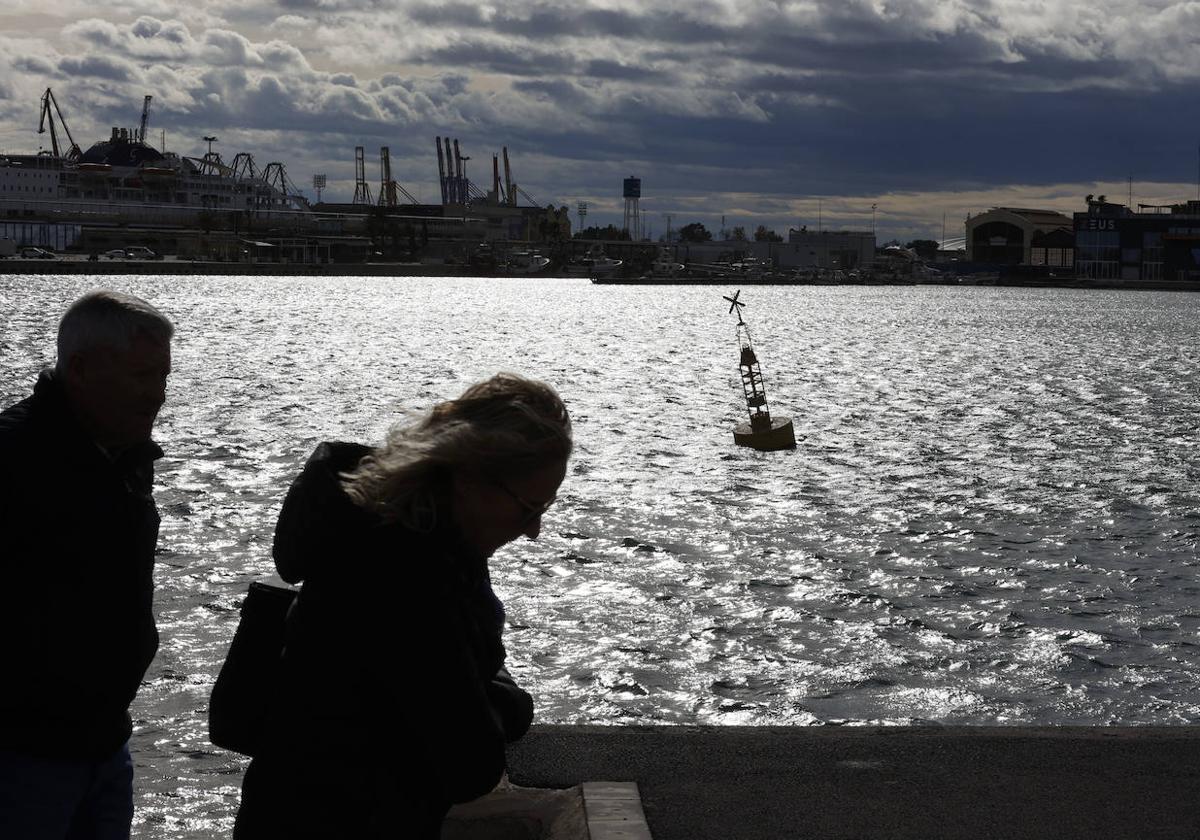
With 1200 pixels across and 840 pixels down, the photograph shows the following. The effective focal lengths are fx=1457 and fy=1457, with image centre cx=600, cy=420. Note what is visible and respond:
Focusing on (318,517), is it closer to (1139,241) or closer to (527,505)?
(527,505)

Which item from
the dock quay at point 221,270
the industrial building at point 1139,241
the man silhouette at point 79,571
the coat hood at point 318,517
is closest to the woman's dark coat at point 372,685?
the coat hood at point 318,517

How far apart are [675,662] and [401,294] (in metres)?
137

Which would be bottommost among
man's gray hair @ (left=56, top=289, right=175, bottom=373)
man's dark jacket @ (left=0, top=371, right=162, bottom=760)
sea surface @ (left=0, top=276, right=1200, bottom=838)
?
sea surface @ (left=0, top=276, right=1200, bottom=838)

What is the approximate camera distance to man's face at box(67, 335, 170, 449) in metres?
3.27

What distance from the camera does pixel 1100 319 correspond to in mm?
109188

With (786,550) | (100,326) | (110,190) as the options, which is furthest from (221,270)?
(100,326)

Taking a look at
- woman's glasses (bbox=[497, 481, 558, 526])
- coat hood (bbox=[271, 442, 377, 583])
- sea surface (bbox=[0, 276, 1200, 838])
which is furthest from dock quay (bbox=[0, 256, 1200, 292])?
woman's glasses (bbox=[497, 481, 558, 526])

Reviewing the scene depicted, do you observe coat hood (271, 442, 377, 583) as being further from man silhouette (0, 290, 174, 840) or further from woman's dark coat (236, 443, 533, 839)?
man silhouette (0, 290, 174, 840)

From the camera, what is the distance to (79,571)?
3180mm

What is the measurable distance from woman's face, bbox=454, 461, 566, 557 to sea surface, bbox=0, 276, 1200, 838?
20 centimetres

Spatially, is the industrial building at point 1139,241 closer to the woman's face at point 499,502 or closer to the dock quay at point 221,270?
the dock quay at point 221,270

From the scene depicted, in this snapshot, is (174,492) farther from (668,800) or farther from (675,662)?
(668,800)

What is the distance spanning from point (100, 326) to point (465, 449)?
Answer: 132 cm

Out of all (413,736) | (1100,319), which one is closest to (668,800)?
(413,736)
